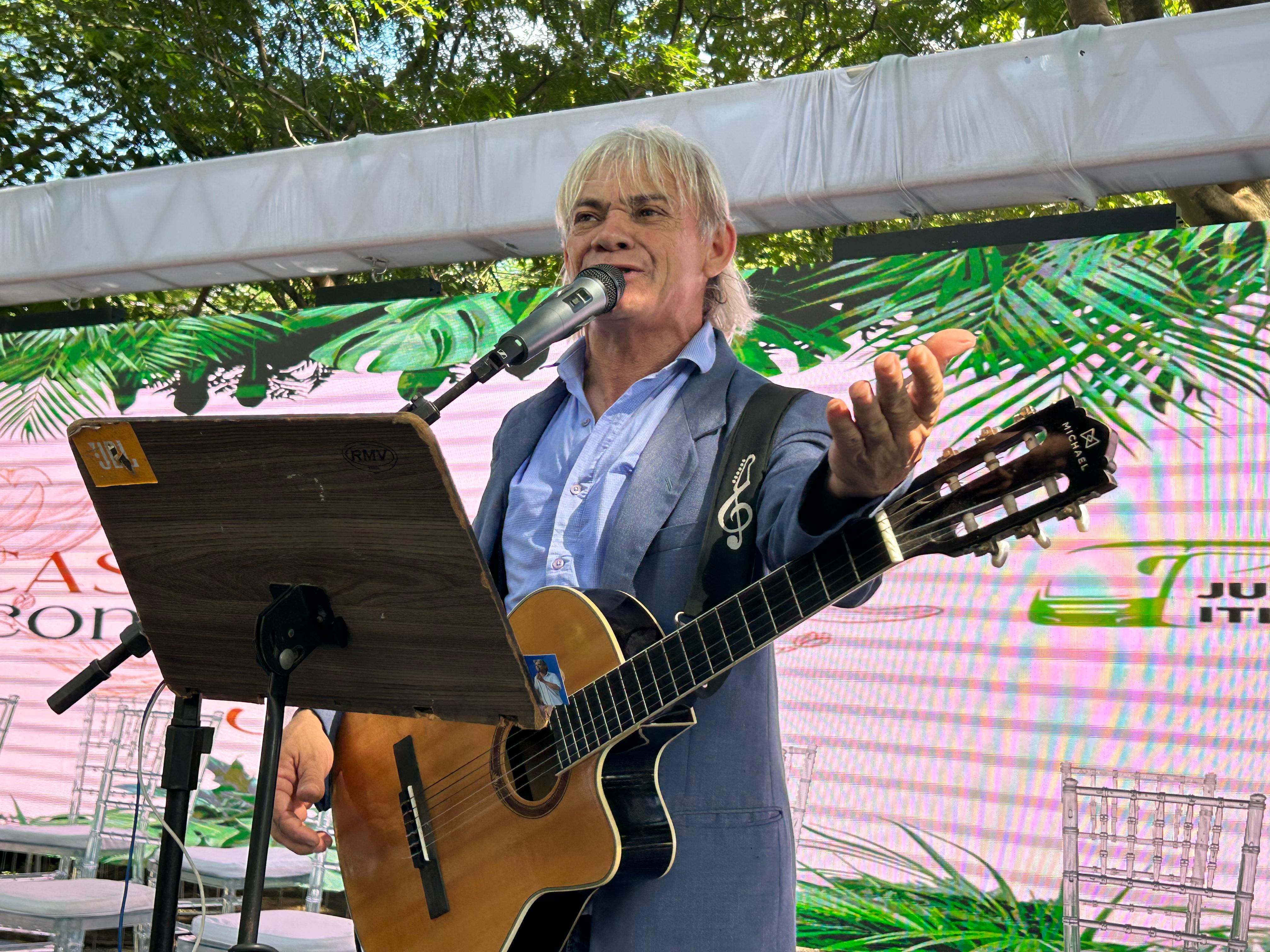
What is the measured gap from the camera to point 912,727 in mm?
3643

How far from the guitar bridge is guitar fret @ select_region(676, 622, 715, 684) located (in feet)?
A: 1.67

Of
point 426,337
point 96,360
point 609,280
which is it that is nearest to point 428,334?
point 426,337

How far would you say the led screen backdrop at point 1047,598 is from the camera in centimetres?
329

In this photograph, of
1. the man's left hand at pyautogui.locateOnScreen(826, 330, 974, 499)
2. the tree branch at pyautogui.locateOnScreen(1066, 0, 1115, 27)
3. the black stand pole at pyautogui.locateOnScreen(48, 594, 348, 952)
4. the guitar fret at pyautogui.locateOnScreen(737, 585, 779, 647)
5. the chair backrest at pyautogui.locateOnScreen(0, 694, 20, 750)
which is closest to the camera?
the man's left hand at pyautogui.locateOnScreen(826, 330, 974, 499)

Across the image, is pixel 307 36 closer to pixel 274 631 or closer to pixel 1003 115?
pixel 1003 115

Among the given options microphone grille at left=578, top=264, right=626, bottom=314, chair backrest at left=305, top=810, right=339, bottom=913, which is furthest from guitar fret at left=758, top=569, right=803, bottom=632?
chair backrest at left=305, top=810, right=339, bottom=913

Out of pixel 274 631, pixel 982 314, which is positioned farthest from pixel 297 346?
pixel 274 631

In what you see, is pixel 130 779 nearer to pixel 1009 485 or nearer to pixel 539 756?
pixel 539 756

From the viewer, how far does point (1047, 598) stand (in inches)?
138

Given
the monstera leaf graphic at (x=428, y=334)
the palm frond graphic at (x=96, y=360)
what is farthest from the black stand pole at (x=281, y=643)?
the palm frond graphic at (x=96, y=360)

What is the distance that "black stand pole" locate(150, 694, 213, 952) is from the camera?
1.30 metres

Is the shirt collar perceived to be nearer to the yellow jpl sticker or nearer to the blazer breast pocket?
the blazer breast pocket

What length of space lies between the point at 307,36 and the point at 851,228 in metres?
4.30

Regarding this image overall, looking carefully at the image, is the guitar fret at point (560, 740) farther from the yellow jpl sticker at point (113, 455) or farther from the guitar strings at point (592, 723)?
the yellow jpl sticker at point (113, 455)
